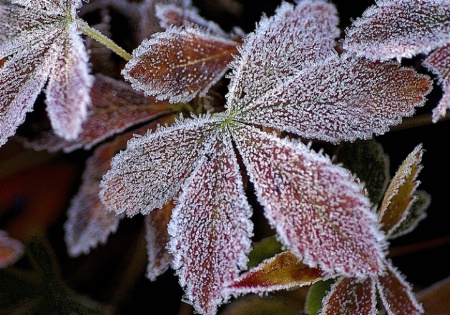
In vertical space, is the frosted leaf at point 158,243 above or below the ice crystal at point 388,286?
above

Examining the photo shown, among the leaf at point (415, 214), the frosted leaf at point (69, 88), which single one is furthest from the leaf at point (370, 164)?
the frosted leaf at point (69, 88)

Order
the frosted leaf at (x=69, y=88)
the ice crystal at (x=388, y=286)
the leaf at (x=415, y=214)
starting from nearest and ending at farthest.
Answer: the frosted leaf at (x=69, y=88) → the ice crystal at (x=388, y=286) → the leaf at (x=415, y=214)

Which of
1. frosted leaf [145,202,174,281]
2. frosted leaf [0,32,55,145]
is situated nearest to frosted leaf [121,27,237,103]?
frosted leaf [0,32,55,145]

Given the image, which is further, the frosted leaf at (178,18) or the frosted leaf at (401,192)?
the frosted leaf at (178,18)

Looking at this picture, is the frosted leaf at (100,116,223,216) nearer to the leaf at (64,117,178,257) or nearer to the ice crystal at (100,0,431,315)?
the ice crystal at (100,0,431,315)

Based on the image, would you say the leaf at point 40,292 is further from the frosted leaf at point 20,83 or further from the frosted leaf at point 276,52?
the frosted leaf at point 276,52
